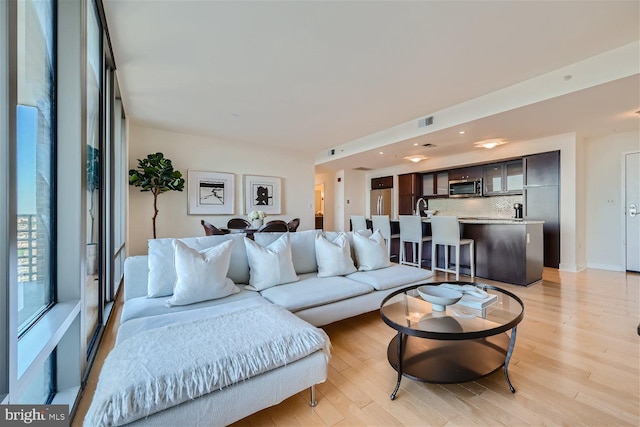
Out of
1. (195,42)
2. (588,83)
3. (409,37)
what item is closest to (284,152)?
(195,42)

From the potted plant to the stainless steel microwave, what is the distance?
6.05 meters

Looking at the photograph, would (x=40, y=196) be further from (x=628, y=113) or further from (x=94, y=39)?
(x=628, y=113)

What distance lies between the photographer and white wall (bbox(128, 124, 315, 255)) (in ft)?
16.2

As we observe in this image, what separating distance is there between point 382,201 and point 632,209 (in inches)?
199

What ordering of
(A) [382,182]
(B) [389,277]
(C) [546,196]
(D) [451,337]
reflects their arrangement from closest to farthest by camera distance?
(D) [451,337] < (B) [389,277] < (C) [546,196] < (A) [382,182]

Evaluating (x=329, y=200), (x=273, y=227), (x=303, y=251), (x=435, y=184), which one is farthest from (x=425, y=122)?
(x=329, y=200)

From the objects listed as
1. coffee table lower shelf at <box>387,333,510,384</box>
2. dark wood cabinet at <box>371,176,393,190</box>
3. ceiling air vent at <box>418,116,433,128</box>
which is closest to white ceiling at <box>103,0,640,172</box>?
ceiling air vent at <box>418,116,433,128</box>

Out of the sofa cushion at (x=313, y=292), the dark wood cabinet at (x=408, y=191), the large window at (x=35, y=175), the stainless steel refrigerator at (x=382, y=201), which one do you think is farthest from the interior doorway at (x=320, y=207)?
the large window at (x=35, y=175)

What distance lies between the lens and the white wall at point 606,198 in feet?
15.3

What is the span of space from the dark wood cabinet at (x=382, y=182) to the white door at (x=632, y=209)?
4.66 m

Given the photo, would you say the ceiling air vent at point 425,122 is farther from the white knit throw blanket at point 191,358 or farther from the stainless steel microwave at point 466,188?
the white knit throw blanket at point 191,358

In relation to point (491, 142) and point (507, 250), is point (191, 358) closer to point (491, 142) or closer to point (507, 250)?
point (507, 250)

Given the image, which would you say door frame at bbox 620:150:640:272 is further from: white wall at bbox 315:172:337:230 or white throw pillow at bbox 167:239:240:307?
white throw pillow at bbox 167:239:240:307

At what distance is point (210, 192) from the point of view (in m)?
5.60
